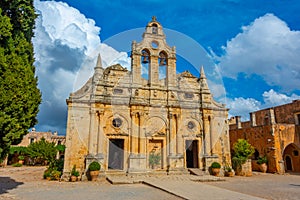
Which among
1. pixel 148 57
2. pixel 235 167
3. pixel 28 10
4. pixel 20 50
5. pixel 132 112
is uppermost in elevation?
pixel 148 57

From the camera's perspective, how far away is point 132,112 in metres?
18.3

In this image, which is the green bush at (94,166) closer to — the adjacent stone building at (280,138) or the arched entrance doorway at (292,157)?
the adjacent stone building at (280,138)

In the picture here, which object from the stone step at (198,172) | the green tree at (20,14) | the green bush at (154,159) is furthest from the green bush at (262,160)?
the green tree at (20,14)

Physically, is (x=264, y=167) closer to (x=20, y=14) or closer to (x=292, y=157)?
(x=292, y=157)

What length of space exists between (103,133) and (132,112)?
2848mm

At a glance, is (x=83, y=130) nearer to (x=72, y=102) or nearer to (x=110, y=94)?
(x=72, y=102)

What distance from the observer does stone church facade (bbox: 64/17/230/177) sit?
667 inches

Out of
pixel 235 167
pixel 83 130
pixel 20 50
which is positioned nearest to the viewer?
pixel 20 50

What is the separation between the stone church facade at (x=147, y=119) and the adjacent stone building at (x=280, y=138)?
547 cm

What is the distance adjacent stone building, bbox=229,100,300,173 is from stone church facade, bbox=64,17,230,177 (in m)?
5.47

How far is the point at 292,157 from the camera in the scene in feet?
76.7

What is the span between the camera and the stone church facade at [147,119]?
16953mm

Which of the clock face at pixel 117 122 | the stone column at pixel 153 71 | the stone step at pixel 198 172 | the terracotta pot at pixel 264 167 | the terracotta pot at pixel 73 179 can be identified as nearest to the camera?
the terracotta pot at pixel 73 179

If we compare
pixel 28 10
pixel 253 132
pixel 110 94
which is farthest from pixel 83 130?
pixel 253 132
